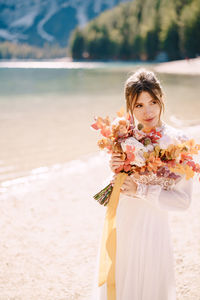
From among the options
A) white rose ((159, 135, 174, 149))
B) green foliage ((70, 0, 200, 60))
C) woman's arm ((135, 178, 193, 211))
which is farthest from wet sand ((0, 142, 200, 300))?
green foliage ((70, 0, 200, 60))

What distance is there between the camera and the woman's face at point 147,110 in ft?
7.11

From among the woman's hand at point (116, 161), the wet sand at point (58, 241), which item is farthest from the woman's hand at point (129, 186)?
the wet sand at point (58, 241)

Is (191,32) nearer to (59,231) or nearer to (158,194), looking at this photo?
(59,231)

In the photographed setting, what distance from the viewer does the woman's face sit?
217 cm

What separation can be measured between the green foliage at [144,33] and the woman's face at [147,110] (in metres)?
74.4

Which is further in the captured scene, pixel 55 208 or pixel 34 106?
pixel 34 106

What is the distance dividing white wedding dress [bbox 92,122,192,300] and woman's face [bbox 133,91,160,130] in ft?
0.31

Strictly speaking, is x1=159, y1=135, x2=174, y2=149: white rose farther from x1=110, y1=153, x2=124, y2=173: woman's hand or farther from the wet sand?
the wet sand

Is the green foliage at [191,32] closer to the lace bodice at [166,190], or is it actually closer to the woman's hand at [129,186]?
the lace bodice at [166,190]

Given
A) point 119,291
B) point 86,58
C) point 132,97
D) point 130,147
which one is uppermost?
point 86,58

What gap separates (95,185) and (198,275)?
3152 millimetres

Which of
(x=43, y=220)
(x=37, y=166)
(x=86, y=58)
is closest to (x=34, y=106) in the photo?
(x=37, y=166)

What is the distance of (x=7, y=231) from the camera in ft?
15.0

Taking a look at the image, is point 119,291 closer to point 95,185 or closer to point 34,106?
point 95,185
